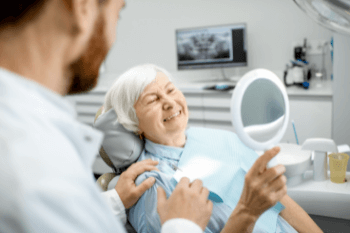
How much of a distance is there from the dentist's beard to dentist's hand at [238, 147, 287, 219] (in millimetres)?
547

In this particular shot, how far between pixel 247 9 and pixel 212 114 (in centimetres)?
127

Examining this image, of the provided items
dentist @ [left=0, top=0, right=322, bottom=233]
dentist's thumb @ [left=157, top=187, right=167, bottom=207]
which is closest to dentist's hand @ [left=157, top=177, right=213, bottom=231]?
dentist's thumb @ [left=157, top=187, right=167, bottom=207]

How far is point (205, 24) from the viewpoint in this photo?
373 cm

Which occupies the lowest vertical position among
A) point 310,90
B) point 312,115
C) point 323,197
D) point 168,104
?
point 323,197

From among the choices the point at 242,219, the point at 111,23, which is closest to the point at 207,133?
the point at 242,219

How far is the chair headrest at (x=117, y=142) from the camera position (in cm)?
143

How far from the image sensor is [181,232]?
81cm

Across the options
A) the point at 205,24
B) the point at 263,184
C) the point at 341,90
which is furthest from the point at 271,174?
the point at 205,24

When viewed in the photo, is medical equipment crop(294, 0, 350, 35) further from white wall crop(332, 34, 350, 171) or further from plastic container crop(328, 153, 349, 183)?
white wall crop(332, 34, 350, 171)

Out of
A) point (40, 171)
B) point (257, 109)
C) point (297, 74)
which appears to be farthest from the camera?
point (297, 74)

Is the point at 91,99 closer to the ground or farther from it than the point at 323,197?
A: farther from it

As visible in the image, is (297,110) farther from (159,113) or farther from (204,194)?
(204,194)

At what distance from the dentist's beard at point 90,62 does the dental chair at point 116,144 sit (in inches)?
32.3

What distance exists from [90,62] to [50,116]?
166mm
